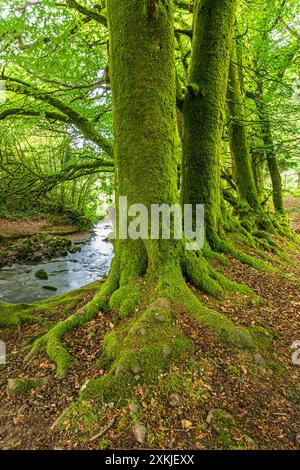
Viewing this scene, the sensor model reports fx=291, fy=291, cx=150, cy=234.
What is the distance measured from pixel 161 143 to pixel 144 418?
2902mm

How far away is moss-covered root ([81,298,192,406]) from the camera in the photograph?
253 centimetres

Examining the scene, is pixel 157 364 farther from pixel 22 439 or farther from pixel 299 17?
pixel 299 17

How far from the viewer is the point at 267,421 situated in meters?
2.27

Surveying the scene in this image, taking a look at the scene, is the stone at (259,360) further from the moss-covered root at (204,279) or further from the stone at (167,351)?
the moss-covered root at (204,279)

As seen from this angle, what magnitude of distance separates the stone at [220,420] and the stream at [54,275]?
7790mm

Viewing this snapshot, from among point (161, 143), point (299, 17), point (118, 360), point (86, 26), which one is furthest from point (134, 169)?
point (299, 17)

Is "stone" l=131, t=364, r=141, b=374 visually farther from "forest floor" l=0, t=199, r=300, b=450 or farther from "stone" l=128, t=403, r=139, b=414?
"stone" l=128, t=403, r=139, b=414

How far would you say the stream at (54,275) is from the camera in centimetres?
958

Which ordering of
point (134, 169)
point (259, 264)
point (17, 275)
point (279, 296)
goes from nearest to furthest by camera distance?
point (134, 169)
point (279, 296)
point (259, 264)
point (17, 275)

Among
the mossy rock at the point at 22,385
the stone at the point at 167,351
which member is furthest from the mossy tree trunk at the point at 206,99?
the mossy rock at the point at 22,385

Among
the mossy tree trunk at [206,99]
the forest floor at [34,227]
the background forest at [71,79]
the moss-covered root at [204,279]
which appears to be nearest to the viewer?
the moss-covered root at [204,279]

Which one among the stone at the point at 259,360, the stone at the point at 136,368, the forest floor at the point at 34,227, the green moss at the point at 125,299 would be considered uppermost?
the forest floor at the point at 34,227

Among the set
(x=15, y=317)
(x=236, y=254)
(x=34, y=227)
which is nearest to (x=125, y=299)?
(x=15, y=317)

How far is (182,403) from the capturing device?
238cm
